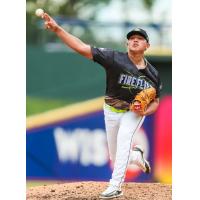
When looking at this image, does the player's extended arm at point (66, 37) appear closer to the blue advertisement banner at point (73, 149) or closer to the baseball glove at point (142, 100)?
the baseball glove at point (142, 100)

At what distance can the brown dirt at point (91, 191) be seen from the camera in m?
5.08

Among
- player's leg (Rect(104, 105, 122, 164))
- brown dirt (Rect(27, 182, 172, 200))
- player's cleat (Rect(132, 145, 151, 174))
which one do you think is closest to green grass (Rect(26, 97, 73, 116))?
brown dirt (Rect(27, 182, 172, 200))

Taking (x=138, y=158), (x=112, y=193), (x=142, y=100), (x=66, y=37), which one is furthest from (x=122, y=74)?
(x=112, y=193)

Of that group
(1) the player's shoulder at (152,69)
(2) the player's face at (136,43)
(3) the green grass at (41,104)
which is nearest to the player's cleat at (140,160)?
(1) the player's shoulder at (152,69)

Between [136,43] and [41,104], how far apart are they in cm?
165

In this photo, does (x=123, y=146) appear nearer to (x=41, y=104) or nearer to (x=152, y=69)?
(x=152, y=69)

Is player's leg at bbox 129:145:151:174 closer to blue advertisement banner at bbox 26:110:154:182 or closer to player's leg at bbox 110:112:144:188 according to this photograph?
player's leg at bbox 110:112:144:188

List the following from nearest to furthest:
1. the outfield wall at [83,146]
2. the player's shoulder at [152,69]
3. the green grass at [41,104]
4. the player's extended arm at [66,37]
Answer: the player's extended arm at [66,37], the player's shoulder at [152,69], the outfield wall at [83,146], the green grass at [41,104]

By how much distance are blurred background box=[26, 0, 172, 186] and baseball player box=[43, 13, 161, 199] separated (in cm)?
26

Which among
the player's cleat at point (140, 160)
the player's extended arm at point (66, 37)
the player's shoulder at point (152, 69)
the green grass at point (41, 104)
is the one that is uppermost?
the player's extended arm at point (66, 37)

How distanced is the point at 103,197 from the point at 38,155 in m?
1.15

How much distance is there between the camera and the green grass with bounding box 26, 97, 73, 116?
248 inches

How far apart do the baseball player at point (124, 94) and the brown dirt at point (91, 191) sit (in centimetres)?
12
